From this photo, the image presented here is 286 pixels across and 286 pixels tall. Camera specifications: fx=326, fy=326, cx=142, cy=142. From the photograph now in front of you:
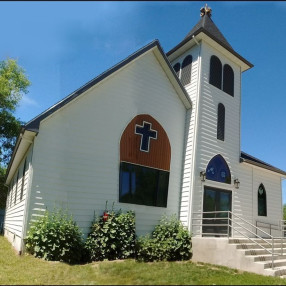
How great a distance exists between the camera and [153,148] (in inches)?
557

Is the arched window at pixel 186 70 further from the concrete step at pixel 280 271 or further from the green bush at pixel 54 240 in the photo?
the concrete step at pixel 280 271

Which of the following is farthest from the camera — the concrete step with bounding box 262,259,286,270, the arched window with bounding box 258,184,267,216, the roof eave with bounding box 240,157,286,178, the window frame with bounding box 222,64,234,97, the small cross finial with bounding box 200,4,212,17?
the small cross finial with bounding box 200,4,212,17

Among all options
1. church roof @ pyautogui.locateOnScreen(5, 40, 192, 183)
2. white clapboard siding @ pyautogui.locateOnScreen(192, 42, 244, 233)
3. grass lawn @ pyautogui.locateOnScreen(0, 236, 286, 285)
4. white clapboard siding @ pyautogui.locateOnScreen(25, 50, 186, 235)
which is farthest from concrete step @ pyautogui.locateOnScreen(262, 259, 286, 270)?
church roof @ pyautogui.locateOnScreen(5, 40, 192, 183)

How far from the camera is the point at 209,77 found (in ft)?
53.9

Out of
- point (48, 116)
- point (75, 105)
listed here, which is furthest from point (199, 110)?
point (48, 116)

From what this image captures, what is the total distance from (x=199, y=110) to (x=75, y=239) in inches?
324

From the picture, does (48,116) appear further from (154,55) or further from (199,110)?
(199,110)

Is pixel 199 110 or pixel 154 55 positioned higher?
pixel 154 55

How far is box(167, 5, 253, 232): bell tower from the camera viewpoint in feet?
47.9

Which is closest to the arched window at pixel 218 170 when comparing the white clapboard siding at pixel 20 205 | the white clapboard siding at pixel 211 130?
the white clapboard siding at pixel 211 130

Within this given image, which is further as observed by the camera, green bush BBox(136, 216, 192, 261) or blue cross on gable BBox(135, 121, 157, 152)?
blue cross on gable BBox(135, 121, 157, 152)

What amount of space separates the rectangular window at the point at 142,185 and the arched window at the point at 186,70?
515cm

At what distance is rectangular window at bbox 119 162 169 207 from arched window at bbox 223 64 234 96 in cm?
617

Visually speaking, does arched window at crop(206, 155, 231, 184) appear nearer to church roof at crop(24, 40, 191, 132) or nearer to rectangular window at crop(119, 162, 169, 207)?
rectangular window at crop(119, 162, 169, 207)
